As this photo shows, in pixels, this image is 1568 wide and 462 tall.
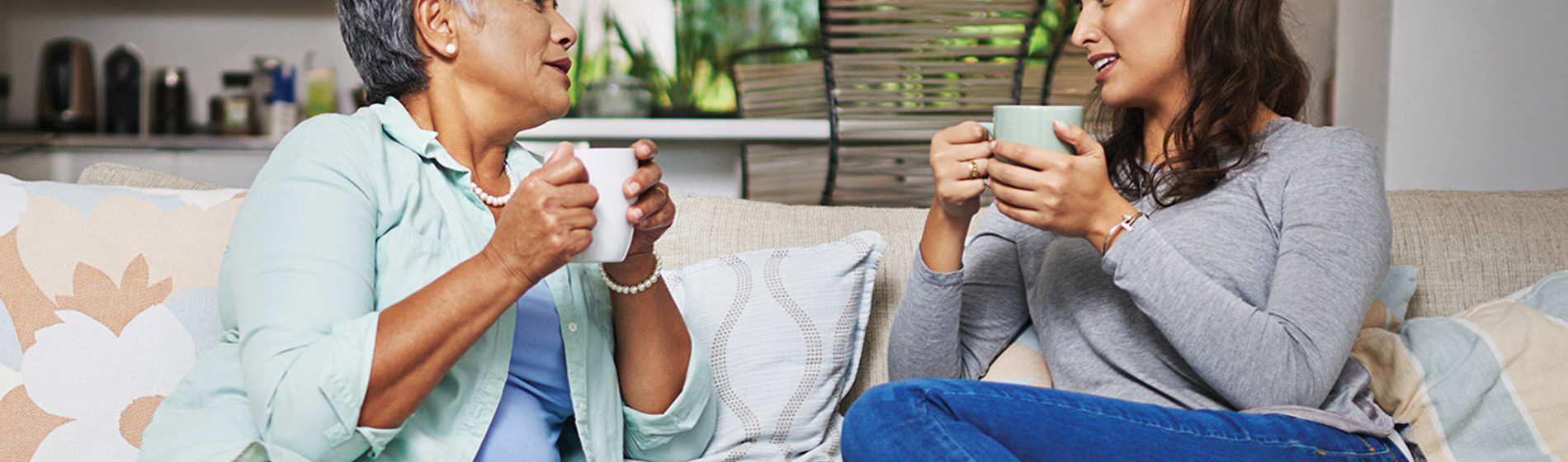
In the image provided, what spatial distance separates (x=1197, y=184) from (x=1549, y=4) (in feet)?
4.70

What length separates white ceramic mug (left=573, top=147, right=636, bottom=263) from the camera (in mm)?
851

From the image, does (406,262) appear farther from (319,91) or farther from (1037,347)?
(319,91)

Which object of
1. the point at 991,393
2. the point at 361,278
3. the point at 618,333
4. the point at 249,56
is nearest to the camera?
→ the point at 361,278

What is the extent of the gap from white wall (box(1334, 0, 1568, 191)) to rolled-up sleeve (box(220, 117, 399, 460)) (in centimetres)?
205

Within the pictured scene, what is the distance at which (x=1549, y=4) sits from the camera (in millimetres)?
2143

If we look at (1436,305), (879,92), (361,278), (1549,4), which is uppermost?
(1549,4)

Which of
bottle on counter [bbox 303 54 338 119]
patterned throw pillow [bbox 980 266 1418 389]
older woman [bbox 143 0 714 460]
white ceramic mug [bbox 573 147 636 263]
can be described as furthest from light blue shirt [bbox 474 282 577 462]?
bottle on counter [bbox 303 54 338 119]

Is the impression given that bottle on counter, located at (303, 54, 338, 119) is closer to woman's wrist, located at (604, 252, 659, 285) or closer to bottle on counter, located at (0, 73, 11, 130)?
bottle on counter, located at (0, 73, 11, 130)

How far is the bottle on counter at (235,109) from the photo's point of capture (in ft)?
11.5

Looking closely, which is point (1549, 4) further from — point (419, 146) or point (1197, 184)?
point (419, 146)

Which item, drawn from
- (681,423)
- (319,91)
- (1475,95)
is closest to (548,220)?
(681,423)

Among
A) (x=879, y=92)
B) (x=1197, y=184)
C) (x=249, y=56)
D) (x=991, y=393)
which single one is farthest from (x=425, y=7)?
(x=249, y=56)

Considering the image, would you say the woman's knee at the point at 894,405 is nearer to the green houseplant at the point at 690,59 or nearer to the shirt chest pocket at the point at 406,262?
the shirt chest pocket at the point at 406,262

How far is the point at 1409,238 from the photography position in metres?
1.58
